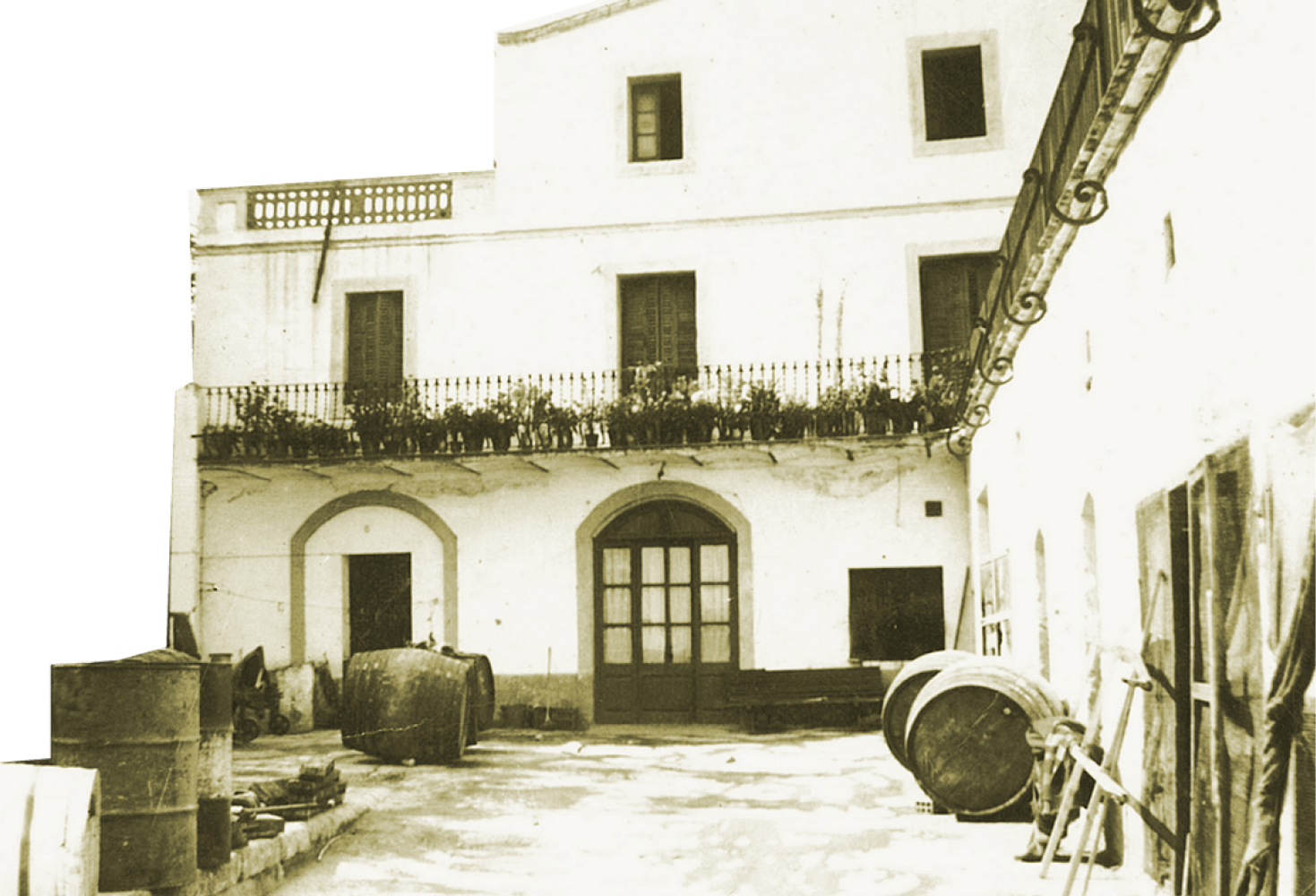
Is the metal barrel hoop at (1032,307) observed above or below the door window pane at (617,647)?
above

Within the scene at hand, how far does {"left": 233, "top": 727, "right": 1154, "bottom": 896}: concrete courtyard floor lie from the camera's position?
714 centimetres

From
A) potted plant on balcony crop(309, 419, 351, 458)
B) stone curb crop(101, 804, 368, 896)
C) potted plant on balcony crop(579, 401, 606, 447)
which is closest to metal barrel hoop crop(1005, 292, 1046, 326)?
stone curb crop(101, 804, 368, 896)

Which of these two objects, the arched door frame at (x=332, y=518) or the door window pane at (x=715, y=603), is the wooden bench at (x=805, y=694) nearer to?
the door window pane at (x=715, y=603)

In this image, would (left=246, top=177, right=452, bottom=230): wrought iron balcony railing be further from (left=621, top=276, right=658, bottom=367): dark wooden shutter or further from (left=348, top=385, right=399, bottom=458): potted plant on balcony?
(left=621, top=276, right=658, bottom=367): dark wooden shutter

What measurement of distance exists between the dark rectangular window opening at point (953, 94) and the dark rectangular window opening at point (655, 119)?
3204mm

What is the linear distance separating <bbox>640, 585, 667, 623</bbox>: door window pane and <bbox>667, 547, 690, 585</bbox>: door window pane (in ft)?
0.71

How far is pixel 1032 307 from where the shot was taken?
8.50 m

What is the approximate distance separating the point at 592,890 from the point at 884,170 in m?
11.7

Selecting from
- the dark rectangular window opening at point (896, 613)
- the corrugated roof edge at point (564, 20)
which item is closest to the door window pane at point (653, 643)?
the dark rectangular window opening at point (896, 613)

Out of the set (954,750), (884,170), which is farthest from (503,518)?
(954,750)

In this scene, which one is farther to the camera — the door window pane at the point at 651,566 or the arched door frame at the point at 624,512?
the door window pane at the point at 651,566

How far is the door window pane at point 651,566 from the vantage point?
16.9 metres

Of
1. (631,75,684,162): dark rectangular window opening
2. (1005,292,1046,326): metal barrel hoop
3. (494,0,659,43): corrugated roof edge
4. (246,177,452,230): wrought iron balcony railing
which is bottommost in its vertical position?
(1005,292,1046,326): metal barrel hoop

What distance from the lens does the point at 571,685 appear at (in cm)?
1661
